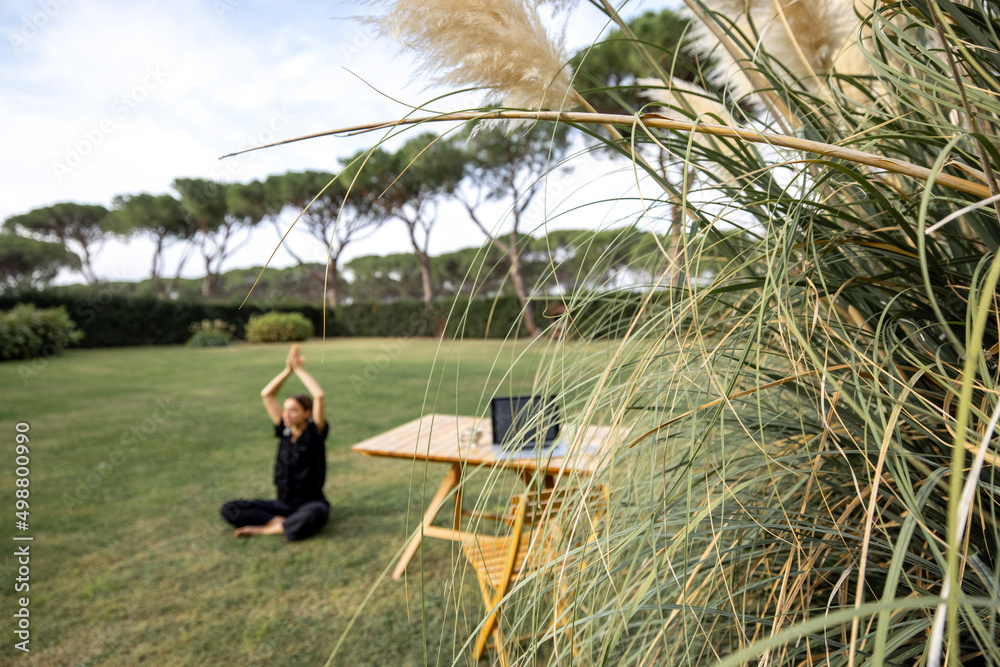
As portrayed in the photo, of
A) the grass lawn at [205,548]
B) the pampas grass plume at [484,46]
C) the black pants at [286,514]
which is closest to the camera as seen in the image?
the pampas grass plume at [484,46]

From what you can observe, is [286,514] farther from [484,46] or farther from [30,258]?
[30,258]

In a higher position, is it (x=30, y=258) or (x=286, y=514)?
(x=30, y=258)

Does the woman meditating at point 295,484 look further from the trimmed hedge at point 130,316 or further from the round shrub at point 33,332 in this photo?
the trimmed hedge at point 130,316

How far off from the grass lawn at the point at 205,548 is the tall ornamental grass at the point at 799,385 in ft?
0.81

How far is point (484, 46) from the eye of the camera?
2.72 ft

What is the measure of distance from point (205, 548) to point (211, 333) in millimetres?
15286

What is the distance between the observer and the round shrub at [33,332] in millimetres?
10977

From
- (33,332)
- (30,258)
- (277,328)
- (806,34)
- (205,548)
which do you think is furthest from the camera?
(30,258)

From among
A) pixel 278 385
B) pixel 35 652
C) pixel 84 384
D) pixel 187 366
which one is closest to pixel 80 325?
pixel 187 366

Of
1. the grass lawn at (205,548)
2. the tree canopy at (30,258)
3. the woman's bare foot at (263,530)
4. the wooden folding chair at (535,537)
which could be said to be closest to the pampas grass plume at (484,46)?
the grass lawn at (205,548)

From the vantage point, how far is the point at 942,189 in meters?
0.90

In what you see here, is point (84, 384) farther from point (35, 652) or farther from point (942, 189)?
point (942, 189)

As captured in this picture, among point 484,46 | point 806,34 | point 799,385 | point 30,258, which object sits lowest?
point 799,385

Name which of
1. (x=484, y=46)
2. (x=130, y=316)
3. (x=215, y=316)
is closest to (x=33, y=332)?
(x=130, y=316)
